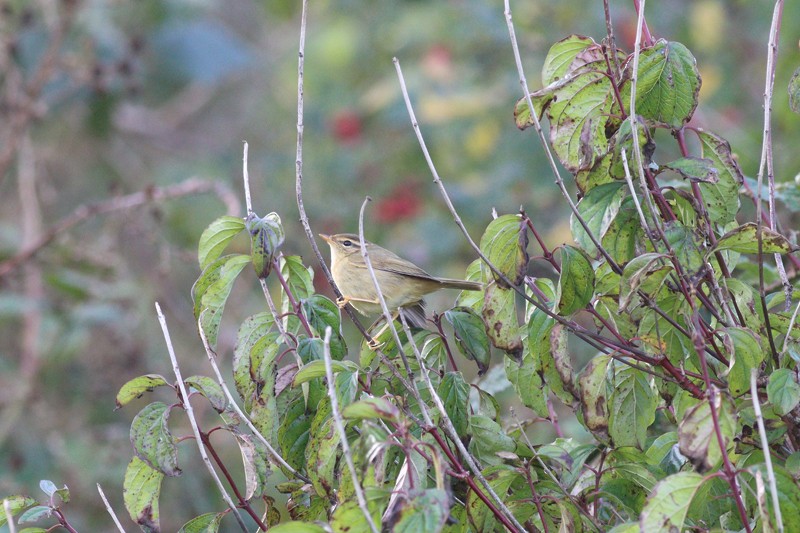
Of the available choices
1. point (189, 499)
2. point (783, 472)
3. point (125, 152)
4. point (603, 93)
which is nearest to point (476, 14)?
point (125, 152)

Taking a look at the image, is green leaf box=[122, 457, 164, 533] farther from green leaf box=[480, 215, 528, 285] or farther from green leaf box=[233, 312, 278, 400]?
green leaf box=[480, 215, 528, 285]

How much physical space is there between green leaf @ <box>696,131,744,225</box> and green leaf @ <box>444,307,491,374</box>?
1.74 ft

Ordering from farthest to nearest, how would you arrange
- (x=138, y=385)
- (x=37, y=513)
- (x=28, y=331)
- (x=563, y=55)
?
1. (x=28, y=331)
2. (x=563, y=55)
3. (x=138, y=385)
4. (x=37, y=513)

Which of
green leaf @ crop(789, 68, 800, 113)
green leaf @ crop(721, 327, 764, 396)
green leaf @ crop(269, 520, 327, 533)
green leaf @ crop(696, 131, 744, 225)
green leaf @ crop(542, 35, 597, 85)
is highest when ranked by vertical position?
green leaf @ crop(542, 35, 597, 85)

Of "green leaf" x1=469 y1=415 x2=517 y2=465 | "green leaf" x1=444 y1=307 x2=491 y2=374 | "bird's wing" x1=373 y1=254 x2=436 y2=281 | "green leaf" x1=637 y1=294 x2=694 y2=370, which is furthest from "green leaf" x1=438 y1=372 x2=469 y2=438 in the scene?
"bird's wing" x1=373 y1=254 x2=436 y2=281

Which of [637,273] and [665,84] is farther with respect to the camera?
[665,84]

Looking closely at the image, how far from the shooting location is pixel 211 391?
1845 mm

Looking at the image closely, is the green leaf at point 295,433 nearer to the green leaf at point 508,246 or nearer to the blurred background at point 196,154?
the green leaf at point 508,246

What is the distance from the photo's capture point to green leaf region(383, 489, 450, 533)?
139 cm

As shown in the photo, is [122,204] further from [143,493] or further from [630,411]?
[630,411]

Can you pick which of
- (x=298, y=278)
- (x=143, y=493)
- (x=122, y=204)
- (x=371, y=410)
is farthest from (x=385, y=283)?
(x=371, y=410)

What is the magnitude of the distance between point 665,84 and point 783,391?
24.4 inches

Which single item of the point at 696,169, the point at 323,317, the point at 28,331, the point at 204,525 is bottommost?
the point at 28,331

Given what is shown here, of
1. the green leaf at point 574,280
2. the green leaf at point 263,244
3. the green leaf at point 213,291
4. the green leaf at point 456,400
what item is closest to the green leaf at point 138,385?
the green leaf at point 213,291
